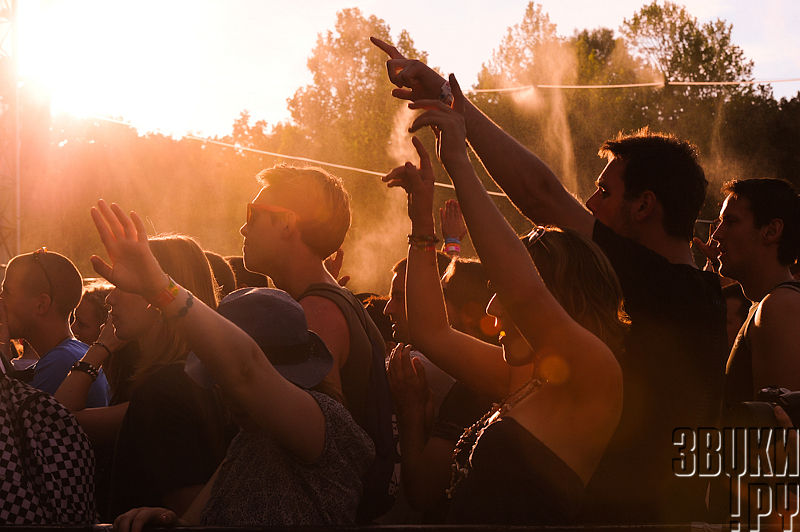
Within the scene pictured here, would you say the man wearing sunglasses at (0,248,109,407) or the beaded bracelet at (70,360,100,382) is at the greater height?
the man wearing sunglasses at (0,248,109,407)

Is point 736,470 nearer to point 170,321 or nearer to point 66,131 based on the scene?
→ point 170,321

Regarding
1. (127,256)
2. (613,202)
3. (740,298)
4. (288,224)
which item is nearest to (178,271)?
(288,224)

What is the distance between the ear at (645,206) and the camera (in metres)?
2.88

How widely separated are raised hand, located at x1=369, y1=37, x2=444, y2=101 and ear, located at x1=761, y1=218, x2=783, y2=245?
2.05 metres

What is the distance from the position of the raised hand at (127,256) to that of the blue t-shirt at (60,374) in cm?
244

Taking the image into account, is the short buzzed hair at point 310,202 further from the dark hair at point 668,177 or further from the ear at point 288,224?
the dark hair at point 668,177

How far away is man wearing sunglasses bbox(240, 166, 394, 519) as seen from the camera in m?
2.59

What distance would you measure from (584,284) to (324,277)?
3.58ft

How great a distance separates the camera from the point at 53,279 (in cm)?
453

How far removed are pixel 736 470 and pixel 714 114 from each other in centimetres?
3422

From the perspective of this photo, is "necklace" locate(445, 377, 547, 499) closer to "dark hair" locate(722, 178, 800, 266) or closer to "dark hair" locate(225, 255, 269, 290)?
"dark hair" locate(722, 178, 800, 266)

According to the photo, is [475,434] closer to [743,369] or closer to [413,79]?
[413,79]

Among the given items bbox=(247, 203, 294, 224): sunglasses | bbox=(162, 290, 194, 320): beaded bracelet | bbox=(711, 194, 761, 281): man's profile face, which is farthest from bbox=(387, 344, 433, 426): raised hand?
bbox=(711, 194, 761, 281): man's profile face

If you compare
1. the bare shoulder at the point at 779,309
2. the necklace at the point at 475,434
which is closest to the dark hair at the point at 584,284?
the necklace at the point at 475,434
